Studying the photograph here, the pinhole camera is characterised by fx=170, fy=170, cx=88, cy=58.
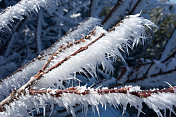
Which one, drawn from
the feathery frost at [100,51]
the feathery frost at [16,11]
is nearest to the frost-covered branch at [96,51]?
the feathery frost at [100,51]

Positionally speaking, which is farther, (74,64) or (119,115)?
(119,115)

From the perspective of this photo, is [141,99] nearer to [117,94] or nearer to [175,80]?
[117,94]

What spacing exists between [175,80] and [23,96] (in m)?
1.11

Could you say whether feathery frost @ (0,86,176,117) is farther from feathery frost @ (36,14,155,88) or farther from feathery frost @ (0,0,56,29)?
feathery frost @ (0,0,56,29)

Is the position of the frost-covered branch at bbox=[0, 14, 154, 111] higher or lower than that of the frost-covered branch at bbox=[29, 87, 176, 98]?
higher

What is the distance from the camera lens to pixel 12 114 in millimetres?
430

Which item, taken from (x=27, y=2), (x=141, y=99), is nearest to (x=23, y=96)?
(x=141, y=99)

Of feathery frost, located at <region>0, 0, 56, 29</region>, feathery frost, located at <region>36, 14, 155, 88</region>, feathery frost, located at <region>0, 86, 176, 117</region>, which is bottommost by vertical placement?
feathery frost, located at <region>0, 86, 176, 117</region>

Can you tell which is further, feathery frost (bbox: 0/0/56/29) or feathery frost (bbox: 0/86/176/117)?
feathery frost (bbox: 0/0/56/29)

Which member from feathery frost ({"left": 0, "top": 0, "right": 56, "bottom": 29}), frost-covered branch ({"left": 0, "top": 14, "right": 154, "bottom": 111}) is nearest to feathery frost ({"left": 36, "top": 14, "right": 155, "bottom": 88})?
frost-covered branch ({"left": 0, "top": 14, "right": 154, "bottom": 111})

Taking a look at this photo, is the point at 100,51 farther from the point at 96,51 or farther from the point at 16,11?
the point at 16,11

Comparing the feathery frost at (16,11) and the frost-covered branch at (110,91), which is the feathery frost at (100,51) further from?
the feathery frost at (16,11)

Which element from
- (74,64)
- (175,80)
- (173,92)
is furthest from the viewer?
(175,80)

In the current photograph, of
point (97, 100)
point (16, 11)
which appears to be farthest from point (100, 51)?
point (16, 11)
